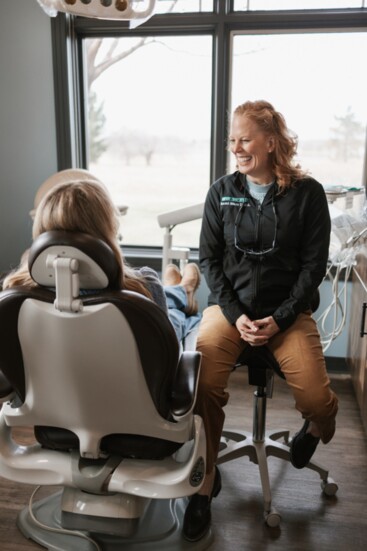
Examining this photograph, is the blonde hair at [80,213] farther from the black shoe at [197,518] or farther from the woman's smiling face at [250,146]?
the black shoe at [197,518]

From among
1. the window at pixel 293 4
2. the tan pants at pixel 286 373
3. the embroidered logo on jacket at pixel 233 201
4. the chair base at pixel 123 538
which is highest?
the window at pixel 293 4

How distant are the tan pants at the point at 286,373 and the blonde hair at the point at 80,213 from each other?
1.78ft

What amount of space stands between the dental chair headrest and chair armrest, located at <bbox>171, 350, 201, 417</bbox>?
0.30 m

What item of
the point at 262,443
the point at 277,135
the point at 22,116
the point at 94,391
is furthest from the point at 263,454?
the point at 22,116

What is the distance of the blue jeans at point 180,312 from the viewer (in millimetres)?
2033

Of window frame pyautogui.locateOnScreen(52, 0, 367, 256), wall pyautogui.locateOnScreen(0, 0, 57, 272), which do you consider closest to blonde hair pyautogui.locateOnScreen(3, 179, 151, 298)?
A: wall pyautogui.locateOnScreen(0, 0, 57, 272)

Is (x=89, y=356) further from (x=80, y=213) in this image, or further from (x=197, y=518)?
(x=197, y=518)

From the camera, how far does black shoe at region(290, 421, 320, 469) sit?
195 centimetres

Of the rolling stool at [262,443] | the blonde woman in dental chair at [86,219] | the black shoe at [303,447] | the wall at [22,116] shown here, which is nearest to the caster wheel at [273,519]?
the rolling stool at [262,443]

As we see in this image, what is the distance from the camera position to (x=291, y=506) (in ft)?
6.50

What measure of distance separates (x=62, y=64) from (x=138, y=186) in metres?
0.74

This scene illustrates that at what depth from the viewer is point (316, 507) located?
6.47ft

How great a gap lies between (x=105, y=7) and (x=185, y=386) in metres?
1.19

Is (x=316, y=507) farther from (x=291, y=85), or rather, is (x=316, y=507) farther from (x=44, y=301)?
(x=291, y=85)
